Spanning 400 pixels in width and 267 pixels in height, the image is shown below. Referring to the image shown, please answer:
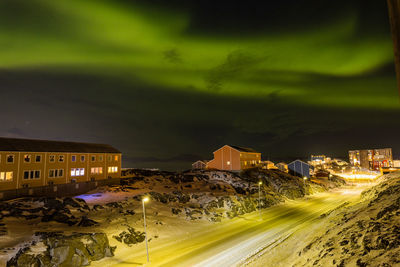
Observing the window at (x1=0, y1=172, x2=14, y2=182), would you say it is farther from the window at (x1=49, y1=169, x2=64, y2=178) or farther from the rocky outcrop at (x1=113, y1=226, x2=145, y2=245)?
the rocky outcrop at (x1=113, y1=226, x2=145, y2=245)

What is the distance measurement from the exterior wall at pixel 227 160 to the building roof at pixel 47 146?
127ft

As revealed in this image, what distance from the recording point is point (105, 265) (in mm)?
24953

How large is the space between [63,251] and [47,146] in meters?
36.5

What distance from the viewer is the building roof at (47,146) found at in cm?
4608

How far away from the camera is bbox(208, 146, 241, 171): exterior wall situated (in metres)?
82.7

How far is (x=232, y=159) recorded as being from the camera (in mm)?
83562

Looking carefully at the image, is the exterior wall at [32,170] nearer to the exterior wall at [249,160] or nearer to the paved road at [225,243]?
the paved road at [225,243]

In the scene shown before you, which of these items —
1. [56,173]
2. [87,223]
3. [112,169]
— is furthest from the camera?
[112,169]

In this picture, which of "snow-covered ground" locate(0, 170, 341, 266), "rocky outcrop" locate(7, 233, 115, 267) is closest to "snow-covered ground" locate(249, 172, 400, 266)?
"rocky outcrop" locate(7, 233, 115, 267)

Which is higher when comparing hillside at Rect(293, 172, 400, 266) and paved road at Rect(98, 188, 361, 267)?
hillside at Rect(293, 172, 400, 266)

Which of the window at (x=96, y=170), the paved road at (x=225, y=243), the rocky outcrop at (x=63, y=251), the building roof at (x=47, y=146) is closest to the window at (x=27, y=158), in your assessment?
the building roof at (x=47, y=146)

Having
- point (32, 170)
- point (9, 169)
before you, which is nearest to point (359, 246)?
point (9, 169)

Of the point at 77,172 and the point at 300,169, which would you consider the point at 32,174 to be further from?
the point at 300,169

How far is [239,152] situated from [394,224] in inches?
2774
